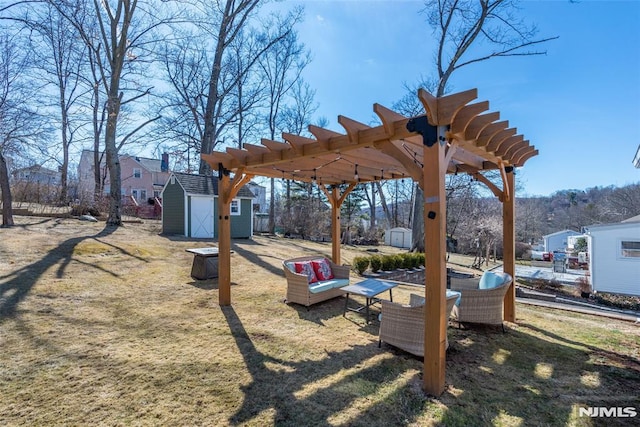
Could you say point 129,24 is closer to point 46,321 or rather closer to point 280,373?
point 46,321

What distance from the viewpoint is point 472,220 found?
17906 millimetres

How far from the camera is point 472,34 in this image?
11.4 metres

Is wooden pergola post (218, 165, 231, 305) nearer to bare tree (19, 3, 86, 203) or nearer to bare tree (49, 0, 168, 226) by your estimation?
bare tree (19, 3, 86, 203)

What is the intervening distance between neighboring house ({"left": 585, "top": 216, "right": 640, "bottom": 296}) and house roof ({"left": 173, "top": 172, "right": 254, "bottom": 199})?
1513cm

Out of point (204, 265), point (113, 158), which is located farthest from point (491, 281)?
point (113, 158)

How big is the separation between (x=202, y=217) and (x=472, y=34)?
1279 cm

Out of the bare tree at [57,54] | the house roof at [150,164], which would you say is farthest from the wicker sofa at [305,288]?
the house roof at [150,164]

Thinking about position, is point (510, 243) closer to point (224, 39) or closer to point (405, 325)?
point (405, 325)

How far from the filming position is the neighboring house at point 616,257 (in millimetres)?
11766

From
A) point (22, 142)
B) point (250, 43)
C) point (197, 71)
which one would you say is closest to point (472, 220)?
point (250, 43)

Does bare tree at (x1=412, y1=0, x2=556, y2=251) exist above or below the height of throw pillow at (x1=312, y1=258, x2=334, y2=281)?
above

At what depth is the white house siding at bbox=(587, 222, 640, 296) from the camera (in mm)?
11766

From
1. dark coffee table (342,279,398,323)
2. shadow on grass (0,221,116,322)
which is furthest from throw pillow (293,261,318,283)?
shadow on grass (0,221,116,322)

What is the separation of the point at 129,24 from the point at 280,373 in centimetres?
1279
